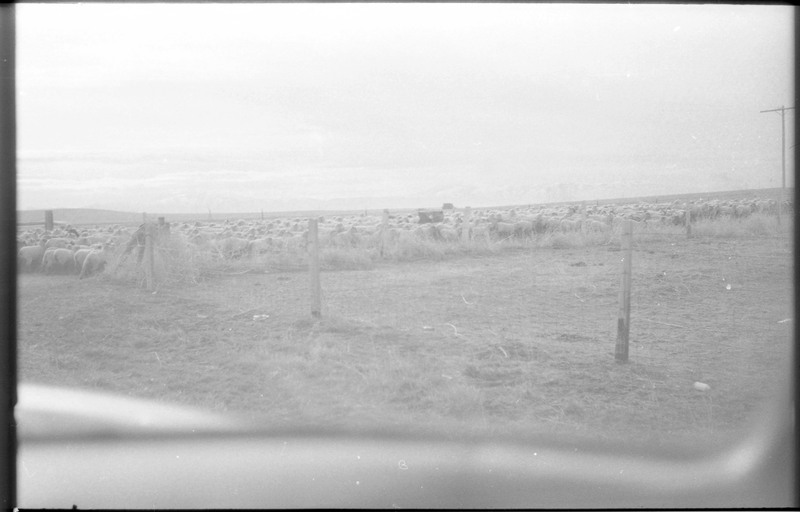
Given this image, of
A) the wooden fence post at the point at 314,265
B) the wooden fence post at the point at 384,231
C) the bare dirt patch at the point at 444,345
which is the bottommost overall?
the bare dirt patch at the point at 444,345

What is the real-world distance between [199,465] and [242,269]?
2.31m

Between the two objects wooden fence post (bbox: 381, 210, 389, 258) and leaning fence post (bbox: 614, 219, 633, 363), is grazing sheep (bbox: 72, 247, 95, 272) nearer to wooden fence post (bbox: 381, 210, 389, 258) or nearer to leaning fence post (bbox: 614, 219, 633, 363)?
wooden fence post (bbox: 381, 210, 389, 258)

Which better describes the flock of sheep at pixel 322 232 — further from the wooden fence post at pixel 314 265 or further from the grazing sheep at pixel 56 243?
the wooden fence post at pixel 314 265

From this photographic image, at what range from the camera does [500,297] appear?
5.05m

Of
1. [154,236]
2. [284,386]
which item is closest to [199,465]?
[284,386]

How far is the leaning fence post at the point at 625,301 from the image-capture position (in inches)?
168

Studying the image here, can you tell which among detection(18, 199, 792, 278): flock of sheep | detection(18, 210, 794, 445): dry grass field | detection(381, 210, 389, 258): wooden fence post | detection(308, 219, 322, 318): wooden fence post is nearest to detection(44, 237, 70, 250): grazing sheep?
detection(18, 199, 792, 278): flock of sheep

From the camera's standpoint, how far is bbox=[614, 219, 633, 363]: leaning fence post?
168 inches

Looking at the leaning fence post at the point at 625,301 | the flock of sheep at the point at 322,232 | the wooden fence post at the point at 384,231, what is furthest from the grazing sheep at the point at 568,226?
the leaning fence post at the point at 625,301

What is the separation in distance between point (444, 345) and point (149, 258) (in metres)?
2.32

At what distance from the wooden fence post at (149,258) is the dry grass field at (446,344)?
3.7 inches

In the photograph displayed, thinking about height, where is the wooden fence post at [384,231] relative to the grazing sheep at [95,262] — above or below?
above

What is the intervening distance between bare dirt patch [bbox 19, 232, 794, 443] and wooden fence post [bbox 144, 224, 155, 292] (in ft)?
0.49

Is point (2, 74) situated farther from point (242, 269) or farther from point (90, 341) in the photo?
point (242, 269)
